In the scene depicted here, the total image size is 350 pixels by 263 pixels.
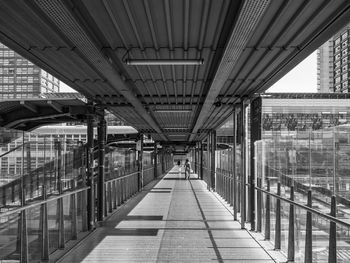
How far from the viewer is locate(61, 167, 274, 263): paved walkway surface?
25.3 feet

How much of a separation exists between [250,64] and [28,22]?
12.5 feet

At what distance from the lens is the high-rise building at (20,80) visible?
2172 centimetres

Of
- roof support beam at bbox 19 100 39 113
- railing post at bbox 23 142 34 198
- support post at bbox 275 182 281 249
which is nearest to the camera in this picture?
railing post at bbox 23 142 34 198

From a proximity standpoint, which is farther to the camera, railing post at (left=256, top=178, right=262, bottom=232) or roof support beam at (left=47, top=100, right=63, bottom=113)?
roof support beam at (left=47, top=100, right=63, bottom=113)

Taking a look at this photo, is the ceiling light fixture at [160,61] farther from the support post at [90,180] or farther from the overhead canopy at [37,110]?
the support post at [90,180]

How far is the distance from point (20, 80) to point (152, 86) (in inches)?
686

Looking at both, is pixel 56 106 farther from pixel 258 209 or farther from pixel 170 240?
pixel 258 209

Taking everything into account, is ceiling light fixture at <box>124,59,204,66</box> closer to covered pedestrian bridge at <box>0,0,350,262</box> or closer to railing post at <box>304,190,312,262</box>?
covered pedestrian bridge at <box>0,0,350,262</box>

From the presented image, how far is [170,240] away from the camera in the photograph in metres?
9.24

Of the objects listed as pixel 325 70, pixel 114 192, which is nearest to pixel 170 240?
pixel 114 192

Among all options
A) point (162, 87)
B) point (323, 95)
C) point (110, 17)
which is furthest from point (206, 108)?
point (323, 95)

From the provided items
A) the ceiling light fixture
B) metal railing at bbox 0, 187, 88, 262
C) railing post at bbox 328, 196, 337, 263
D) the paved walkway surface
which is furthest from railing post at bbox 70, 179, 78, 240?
railing post at bbox 328, 196, 337, 263

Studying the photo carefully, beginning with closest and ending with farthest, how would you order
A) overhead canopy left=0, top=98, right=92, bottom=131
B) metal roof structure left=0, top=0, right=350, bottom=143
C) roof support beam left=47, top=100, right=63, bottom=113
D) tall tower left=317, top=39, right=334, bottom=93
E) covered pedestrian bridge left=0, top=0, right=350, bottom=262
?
metal roof structure left=0, top=0, right=350, bottom=143 < covered pedestrian bridge left=0, top=0, right=350, bottom=262 < overhead canopy left=0, top=98, right=92, bottom=131 < roof support beam left=47, top=100, right=63, bottom=113 < tall tower left=317, top=39, right=334, bottom=93

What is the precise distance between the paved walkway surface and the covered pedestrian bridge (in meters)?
0.03
